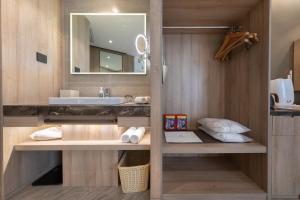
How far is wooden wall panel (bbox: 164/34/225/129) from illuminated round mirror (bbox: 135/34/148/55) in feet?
0.81

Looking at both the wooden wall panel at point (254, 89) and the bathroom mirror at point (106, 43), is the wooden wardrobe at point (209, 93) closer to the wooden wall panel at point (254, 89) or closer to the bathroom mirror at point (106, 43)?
the wooden wall panel at point (254, 89)

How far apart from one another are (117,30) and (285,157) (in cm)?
203

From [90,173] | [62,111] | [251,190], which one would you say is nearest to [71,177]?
[90,173]

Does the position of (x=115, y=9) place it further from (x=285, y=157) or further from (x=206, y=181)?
(x=285, y=157)

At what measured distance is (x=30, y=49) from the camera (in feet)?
5.68

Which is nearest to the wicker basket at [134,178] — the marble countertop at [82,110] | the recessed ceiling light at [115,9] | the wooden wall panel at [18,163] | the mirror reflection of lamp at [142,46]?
the marble countertop at [82,110]

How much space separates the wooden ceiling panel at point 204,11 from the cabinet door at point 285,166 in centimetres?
106

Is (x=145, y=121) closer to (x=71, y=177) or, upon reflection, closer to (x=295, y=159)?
(x=71, y=177)

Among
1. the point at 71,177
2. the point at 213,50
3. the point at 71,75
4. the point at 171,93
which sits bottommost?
the point at 71,177

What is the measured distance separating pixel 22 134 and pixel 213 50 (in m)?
2.03

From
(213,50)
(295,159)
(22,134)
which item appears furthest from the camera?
(213,50)

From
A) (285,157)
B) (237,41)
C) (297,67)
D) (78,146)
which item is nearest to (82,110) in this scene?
(78,146)

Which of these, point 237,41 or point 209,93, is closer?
point 237,41

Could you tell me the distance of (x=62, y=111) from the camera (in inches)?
52.2
